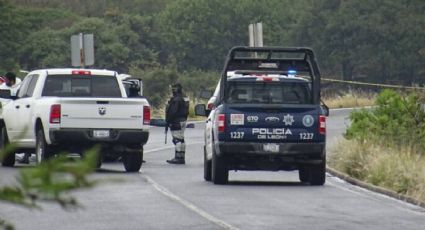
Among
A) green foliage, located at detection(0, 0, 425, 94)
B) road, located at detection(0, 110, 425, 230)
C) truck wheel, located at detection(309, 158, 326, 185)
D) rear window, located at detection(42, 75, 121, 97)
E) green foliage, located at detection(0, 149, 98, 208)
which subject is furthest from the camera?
green foliage, located at detection(0, 0, 425, 94)

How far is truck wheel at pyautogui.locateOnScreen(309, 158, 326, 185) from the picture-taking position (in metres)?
21.0

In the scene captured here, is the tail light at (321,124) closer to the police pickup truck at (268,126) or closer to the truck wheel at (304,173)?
the police pickup truck at (268,126)

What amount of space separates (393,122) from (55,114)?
7550 millimetres

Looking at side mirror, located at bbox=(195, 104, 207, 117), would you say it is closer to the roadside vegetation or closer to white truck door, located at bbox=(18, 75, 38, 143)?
the roadside vegetation

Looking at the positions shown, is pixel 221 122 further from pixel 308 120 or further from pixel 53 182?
pixel 53 182

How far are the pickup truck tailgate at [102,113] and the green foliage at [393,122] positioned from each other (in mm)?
4675

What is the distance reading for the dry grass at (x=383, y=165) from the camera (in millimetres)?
19500

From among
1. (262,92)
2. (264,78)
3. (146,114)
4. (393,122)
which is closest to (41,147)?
(146,114)

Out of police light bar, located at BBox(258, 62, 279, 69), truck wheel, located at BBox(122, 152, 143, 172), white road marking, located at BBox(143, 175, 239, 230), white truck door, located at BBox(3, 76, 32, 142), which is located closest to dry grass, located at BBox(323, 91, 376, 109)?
white truck door, located at BBox(3, 76, 32, 142)

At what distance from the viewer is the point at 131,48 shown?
231ft

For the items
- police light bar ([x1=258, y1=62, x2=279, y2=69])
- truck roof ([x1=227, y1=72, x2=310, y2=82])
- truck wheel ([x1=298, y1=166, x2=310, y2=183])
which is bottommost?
truck wheel ([x1=298, y1=166, x2=310, y2=183])

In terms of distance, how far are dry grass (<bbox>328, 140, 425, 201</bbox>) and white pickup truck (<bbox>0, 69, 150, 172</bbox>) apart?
150 inches

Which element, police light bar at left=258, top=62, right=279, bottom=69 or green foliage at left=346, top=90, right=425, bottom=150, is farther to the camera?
green foliage at left=346, top=90, right=425, bottom=150

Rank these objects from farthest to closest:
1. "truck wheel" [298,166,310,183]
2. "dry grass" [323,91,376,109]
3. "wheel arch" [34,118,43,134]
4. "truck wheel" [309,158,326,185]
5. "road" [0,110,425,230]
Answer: "dry grass" [323,91,376,109], "wheel arch" [34,118,43,134], "truck wheel" [298,166,310,183], "truck wheel" [309,158,326,185], "road" [0,110,425,230]
